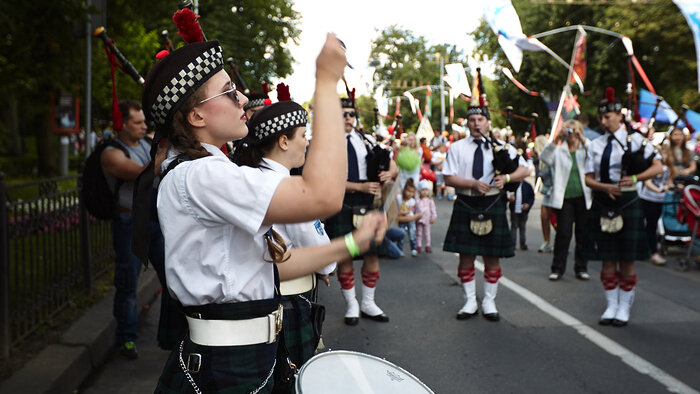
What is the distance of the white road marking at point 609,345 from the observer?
4559 mm

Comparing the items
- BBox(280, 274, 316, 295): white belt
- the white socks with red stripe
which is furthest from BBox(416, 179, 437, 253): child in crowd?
BBox(280, 274, 316, 295): white belt

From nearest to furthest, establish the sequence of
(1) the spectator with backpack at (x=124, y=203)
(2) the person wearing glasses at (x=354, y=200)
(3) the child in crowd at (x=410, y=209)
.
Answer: (1) the spectator with backpack at (x=124, y=203) < (2) the person wearing glasses at (x=354, y=200) < (3) the child in crowd at (x=410, y=209)

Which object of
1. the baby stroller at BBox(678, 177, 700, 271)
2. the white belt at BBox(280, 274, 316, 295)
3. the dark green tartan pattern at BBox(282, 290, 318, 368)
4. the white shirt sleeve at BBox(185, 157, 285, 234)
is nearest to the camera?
the white shirt sleeve at BBox(185, 157, 285, 234)

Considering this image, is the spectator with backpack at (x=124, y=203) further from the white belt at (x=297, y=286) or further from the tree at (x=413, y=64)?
the tree at (x=413, y=64)

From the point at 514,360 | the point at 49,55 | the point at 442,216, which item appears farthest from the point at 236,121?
the point at 442,216

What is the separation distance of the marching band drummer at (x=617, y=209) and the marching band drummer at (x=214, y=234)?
485 cm

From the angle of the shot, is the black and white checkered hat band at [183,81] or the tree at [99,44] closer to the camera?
the black and white checkered hat band at [183,81]

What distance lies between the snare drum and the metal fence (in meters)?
3.26

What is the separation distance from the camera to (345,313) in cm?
652

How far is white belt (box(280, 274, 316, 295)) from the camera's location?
3184 millimetres

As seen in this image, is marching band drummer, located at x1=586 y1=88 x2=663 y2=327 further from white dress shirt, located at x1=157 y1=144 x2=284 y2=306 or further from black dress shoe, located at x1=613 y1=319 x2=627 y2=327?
white dress shirt, located at x1=157 y1=144 x2=284 y2=306

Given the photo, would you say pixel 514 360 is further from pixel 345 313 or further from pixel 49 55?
pixel 49 55

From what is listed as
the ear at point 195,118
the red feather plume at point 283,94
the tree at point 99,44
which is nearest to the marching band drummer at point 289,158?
the red feather plume at point 283,94

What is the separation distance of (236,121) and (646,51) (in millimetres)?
34242
